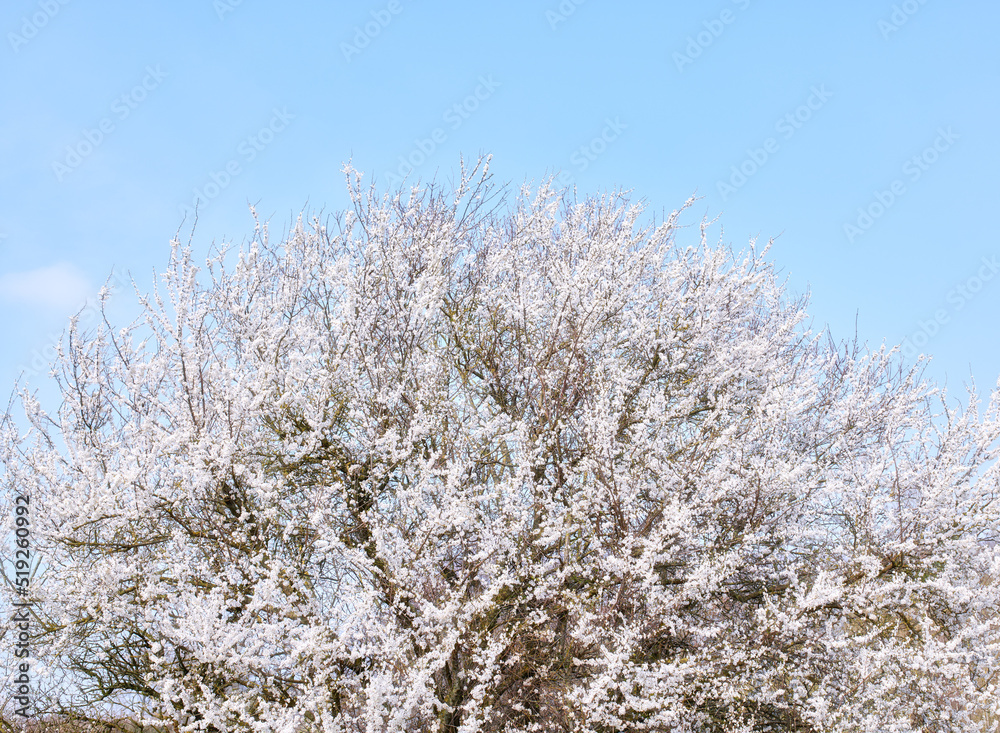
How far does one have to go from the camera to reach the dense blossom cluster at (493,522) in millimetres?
6551

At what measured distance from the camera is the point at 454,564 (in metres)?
7.48

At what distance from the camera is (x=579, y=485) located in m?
8.22

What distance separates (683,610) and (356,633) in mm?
3279

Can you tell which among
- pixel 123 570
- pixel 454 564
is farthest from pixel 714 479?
pixel 123 570

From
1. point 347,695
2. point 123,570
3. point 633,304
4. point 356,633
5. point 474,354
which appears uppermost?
point 633,304

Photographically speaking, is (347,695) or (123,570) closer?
(347,695)

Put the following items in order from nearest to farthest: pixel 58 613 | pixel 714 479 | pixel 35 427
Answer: pixel 714 479, pixel 58 613, pixel 35 427

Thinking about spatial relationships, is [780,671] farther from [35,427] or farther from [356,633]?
[35,427]

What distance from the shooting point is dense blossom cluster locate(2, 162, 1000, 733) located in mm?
6551

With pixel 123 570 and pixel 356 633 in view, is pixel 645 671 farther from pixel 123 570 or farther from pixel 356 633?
pixel 123 570

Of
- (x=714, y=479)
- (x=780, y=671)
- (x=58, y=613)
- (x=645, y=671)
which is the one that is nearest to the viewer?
(x=645, y=671)

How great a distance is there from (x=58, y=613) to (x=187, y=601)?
1.98 metres

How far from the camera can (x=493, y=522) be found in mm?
7309

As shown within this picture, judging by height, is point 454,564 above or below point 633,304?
below
